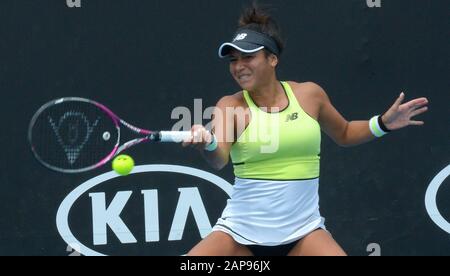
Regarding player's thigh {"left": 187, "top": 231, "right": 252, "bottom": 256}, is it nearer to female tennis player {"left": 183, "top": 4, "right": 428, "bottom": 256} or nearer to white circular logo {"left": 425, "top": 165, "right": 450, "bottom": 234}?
female tennis player {"left": 183, "top": 4, "right": 428, "bottom": 256}

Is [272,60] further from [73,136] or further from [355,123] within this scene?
[73,136]

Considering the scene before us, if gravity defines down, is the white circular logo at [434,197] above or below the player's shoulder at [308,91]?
below

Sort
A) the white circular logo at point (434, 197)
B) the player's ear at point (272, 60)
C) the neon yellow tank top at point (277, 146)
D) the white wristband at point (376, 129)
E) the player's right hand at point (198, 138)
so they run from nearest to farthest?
the player's right hand at point (198, 138) < the neon yellow tank top at point (277, 146) < the player's ear at point (272, 60) < the white wristband at point (376, 129) < the white circular logo at point (434, 197)

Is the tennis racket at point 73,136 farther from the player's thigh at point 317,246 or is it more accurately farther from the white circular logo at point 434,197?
the white circular logo at point 434,197

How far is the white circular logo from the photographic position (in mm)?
5742

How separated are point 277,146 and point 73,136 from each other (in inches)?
45.6

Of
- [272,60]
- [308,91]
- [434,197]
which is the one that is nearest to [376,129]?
[308,91]

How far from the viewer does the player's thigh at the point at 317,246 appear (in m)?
4.37

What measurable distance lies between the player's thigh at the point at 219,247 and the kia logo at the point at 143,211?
1141 mm

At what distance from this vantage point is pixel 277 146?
4398mm

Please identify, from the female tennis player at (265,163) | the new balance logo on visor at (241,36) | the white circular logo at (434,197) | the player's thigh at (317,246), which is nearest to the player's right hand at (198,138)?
the female tennis player at (265,163)

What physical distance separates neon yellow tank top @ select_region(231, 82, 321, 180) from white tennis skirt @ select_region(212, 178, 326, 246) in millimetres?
43

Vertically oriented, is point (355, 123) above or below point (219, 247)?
above

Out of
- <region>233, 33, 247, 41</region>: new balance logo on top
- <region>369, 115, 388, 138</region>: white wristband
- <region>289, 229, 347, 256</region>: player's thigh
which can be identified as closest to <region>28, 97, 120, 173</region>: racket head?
<region>233, 33, 247, 41</region>: new balance logo on top
